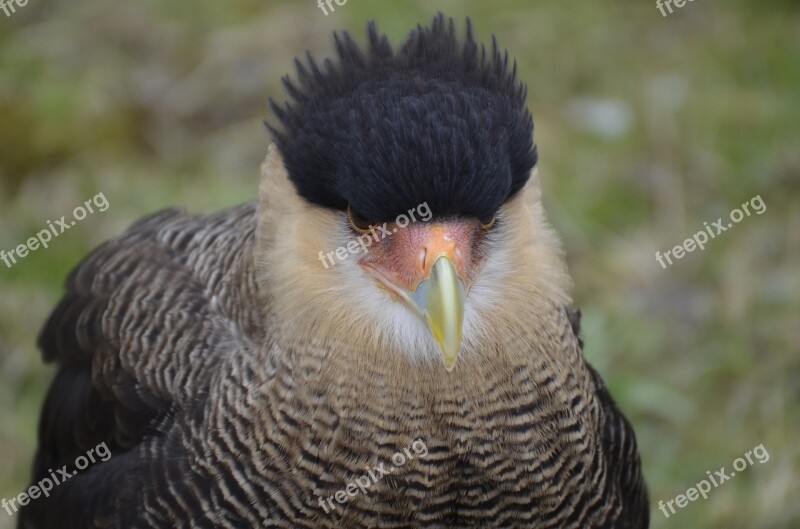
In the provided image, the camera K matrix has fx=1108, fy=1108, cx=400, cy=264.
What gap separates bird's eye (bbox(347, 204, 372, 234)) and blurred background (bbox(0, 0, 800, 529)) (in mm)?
2709

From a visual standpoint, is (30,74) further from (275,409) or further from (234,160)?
(275,409)

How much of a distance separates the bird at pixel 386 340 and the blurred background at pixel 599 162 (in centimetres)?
215

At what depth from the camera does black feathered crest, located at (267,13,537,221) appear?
300cm

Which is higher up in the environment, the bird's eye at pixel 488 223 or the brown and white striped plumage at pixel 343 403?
the bird's eye at pixel 488 223

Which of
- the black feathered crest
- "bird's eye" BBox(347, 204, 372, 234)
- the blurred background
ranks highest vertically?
the black feathered crest

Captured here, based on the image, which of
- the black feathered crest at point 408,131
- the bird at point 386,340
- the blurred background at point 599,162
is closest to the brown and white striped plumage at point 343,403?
the bird at point 386,340

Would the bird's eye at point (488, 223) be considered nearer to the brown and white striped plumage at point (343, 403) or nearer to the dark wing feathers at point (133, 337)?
the brown and white striped plumage at point (343, 403)

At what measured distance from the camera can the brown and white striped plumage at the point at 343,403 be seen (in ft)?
10.6

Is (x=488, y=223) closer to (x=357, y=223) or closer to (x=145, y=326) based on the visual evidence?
(x=357, y=223)

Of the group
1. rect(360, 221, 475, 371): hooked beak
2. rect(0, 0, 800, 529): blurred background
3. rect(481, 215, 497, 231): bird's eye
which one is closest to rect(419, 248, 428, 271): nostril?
rect(360, 221, 475, 371): hooked beak

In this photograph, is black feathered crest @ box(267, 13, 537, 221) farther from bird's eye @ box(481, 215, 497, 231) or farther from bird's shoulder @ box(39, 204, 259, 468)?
bird's shoulder @ box(39, 204, 259, 468)

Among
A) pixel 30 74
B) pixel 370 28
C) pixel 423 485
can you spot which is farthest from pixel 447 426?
pixel 30 74

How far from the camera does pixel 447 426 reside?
3.27 metres

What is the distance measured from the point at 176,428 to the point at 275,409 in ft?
1.29
